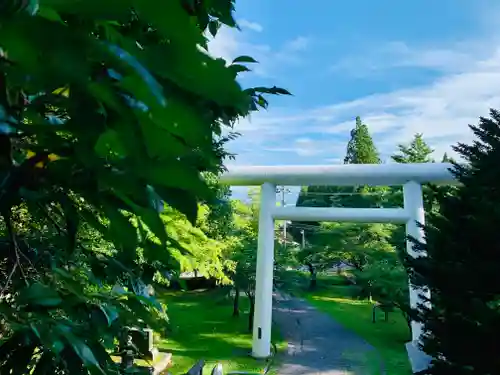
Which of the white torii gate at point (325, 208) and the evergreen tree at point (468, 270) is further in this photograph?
the white torii gate at point (325, 208)

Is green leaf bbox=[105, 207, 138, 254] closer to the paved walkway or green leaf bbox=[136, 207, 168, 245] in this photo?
green leaf bbox=[136, 207, 168, 245]

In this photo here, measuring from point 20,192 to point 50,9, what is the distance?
0.17 meters

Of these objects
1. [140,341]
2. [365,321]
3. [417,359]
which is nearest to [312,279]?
[365,321]

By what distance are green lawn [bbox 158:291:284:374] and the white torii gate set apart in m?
0.50

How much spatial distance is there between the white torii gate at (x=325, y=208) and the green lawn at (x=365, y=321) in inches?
26.2

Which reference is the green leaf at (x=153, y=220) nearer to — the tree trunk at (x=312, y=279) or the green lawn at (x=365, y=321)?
the green lawn at (x=365, y=321)

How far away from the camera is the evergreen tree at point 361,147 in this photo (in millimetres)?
13102

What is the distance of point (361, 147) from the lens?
43.6ft

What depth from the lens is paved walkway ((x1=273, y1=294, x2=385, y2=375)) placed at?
6105mm

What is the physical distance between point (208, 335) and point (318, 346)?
6.27ft

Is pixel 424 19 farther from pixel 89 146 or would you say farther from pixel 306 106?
pixel 89 146

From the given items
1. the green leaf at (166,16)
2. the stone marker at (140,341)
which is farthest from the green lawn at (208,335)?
the green leaf at (166,16)

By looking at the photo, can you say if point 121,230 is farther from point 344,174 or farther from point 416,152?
point 416,152

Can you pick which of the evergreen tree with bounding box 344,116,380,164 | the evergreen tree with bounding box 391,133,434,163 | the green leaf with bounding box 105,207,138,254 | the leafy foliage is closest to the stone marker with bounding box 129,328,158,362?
the leafy foliage
